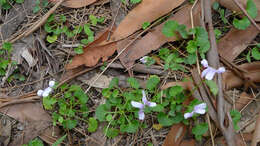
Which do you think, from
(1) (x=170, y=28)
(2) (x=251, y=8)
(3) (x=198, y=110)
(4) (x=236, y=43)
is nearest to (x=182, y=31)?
(1) (x=170, y=28)

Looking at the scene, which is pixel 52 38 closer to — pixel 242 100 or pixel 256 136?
pixel 242 100

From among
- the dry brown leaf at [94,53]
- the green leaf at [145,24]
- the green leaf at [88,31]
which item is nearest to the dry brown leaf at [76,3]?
the green leaf at [88,31]

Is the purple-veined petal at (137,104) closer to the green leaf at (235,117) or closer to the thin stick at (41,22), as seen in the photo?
the green leaf at (235,117)

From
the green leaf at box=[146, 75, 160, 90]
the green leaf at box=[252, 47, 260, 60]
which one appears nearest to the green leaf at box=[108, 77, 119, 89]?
the green leaf at box=[146, 75, 160, 90]

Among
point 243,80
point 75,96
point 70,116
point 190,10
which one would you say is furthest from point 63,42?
point 243,80

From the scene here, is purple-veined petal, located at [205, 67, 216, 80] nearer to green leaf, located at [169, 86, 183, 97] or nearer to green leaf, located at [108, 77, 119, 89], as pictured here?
green leaf, located at [169, 86, 183, 97]

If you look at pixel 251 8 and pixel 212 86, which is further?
pixel 251 8
